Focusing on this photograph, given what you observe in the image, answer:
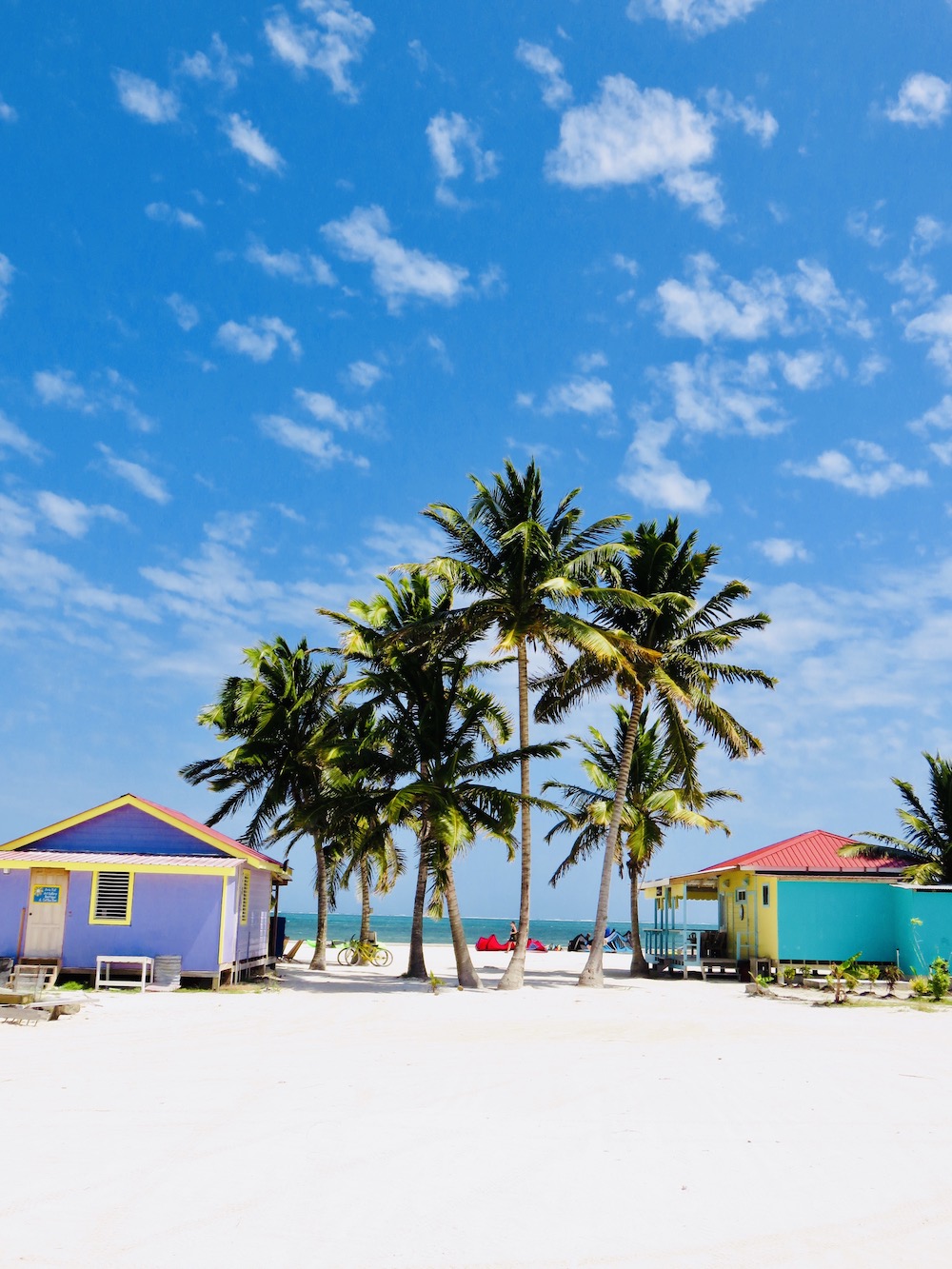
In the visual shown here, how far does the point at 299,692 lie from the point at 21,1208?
21.7m

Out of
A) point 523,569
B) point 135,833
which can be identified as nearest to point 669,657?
point 523,569

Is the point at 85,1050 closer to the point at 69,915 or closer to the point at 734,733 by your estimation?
the point at 69,915

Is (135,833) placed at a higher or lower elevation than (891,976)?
higher

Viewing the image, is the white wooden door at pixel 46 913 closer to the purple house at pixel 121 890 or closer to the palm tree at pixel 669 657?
the purple house at pixel 121 890

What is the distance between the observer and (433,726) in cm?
2341

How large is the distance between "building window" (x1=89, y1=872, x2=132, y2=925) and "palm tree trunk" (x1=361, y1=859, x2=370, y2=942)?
21.6 ft

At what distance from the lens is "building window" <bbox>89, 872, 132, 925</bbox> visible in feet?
68.6

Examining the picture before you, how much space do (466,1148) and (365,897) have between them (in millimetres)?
22845

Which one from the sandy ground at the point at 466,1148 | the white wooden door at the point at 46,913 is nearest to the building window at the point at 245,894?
the white wooden door at the point at 46,913

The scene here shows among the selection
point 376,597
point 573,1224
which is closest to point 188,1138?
point 573,1224

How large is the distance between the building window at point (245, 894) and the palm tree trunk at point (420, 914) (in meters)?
3.61

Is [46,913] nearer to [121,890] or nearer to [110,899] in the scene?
[110,899]

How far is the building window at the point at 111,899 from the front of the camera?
68.6 ft

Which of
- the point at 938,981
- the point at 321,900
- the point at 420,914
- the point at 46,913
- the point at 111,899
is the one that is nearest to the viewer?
the point at 46,913
